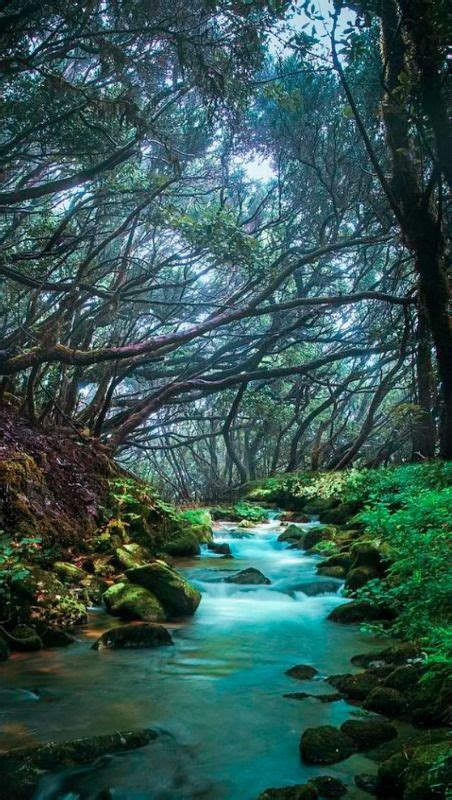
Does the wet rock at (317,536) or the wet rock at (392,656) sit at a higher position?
the wet rock at (317,536)

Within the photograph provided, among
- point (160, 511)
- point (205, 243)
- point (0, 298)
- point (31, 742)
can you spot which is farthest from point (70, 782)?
point (0, 298)

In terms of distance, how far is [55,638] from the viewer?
5223 mm

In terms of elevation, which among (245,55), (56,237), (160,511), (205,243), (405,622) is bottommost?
(405,622)

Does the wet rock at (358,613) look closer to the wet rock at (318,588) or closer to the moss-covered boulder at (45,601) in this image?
the wet rock at (318,588)

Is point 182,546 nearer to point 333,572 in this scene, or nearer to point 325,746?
point 333,572

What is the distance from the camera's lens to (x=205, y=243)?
10.6 meters

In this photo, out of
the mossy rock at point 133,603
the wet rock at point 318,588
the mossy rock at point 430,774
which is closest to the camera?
the mossy rock at point 430,774

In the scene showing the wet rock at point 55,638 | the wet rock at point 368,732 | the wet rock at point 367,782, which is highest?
the wet rock at point 55,638

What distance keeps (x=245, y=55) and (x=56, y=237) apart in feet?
11.5

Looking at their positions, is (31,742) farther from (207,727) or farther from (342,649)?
(342,649)

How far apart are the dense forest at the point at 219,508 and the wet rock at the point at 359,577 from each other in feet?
0.08

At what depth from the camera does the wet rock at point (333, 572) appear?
26.4ft

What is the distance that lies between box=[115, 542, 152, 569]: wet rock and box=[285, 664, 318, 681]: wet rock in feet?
8.79

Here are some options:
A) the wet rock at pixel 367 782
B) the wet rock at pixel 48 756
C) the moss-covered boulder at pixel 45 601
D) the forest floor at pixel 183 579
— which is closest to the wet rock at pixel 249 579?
the forest floor at pixel 183 579
